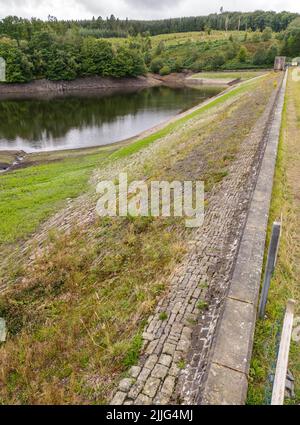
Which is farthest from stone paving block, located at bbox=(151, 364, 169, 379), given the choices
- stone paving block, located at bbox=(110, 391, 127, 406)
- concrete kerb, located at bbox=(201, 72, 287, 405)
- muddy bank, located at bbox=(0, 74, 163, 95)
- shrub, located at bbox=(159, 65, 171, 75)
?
shrub, located at bbox=(159, 65, 171, 75)

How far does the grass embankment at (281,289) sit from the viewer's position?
3789mm

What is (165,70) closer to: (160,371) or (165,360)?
(165,360)

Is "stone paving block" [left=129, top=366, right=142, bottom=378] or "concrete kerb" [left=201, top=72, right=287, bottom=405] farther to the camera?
"stone paving block" [left=129, top=366, right=142, bottom=378]

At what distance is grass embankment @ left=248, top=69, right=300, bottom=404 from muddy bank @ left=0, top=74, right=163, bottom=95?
6418 cm

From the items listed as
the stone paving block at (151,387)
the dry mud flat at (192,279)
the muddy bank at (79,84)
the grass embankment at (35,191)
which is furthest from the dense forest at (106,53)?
the stone paving block at (151,387)

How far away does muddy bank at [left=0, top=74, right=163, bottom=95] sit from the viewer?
60.9 m

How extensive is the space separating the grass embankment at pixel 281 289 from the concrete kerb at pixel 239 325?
0.58ft

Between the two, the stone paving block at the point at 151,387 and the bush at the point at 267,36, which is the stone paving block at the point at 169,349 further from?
the bush at the point at 267,36

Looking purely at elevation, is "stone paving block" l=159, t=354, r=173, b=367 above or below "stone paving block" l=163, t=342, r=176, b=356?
below

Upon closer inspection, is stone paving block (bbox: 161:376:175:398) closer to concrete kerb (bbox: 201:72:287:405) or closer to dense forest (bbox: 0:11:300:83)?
concrete kerb (bbox: 201:72:287:405)
